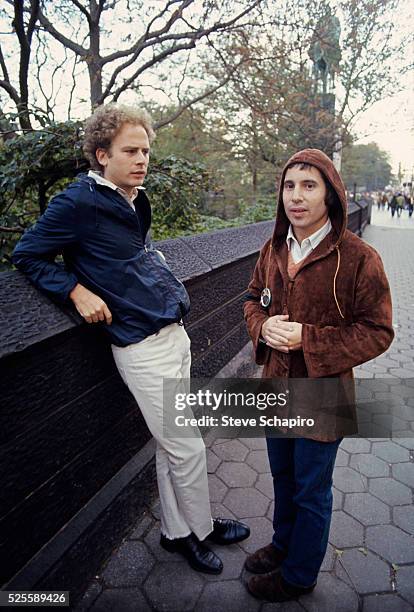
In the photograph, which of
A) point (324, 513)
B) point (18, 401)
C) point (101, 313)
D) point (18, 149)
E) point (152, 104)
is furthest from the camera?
point (152, 104)

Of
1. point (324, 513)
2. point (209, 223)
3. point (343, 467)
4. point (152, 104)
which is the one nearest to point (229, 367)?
point (343, 467)

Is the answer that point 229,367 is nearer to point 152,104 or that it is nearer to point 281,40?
point 281,40

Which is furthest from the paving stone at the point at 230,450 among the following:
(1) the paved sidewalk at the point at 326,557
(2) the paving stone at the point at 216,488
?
(2) the paving stone at the point at 216,488

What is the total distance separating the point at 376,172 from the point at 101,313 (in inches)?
3680

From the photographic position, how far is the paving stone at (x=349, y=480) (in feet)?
8.86

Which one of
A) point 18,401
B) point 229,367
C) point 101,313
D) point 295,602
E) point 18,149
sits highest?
point 18,149

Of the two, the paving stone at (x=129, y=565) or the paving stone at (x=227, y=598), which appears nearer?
the paving stone at (x=227, y=598)

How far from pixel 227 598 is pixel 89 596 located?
2.17 ft

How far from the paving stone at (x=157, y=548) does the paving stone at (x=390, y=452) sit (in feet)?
5.39

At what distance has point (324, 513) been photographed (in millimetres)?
1772

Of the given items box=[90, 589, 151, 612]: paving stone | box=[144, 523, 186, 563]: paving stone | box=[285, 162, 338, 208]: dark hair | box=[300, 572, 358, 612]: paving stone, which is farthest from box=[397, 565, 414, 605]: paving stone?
box=[285, 162, 338, 208]: dark hair

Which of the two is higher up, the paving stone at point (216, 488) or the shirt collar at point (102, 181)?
the shirt collar at point (102, 181)

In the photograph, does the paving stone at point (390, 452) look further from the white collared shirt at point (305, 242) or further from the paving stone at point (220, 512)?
the white collared shirt at point (305, 242)

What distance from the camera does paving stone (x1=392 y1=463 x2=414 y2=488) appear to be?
2.75m
